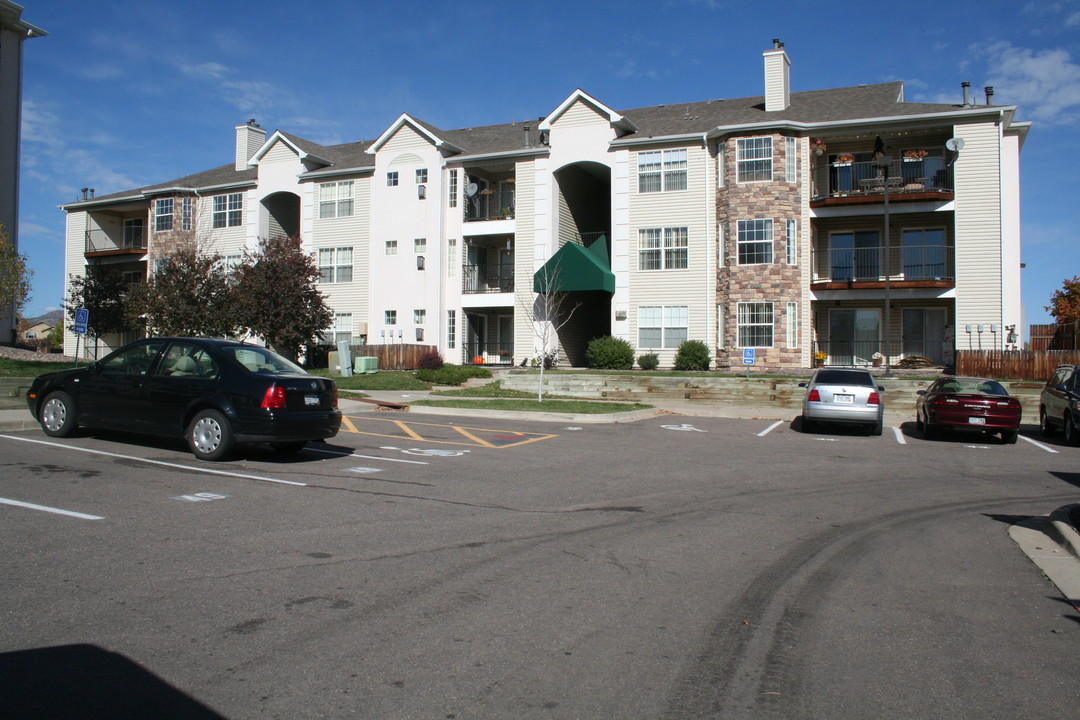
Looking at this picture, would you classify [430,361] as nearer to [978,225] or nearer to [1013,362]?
[1013,362]

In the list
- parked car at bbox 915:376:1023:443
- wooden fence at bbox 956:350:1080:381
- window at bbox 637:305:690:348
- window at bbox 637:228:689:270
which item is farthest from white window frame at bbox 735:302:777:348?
parked car at bbox 915:376:1023:443

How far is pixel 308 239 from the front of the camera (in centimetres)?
3788

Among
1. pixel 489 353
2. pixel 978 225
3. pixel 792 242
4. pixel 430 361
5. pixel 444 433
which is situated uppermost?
pixel 978 225

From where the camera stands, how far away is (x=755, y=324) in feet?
97.5

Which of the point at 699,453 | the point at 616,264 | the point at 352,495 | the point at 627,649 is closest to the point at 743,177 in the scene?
the point at 616,264

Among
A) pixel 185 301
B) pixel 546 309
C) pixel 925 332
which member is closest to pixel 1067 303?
pixel 925 332

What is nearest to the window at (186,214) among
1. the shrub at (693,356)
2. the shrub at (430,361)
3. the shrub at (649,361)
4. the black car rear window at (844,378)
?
the shrub at (430,361)

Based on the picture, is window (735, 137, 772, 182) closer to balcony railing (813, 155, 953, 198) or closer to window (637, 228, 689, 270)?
balcony railing (813, 155, 953, 198)

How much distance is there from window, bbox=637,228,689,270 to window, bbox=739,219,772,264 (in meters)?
2.44

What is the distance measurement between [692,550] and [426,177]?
30370 millimetres

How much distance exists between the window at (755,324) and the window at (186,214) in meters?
27.4

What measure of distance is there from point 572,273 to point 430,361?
6881 millimetres

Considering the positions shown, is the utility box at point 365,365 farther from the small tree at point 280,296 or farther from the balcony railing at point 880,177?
the balcony railing at point 880,177

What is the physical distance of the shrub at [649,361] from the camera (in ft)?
101
